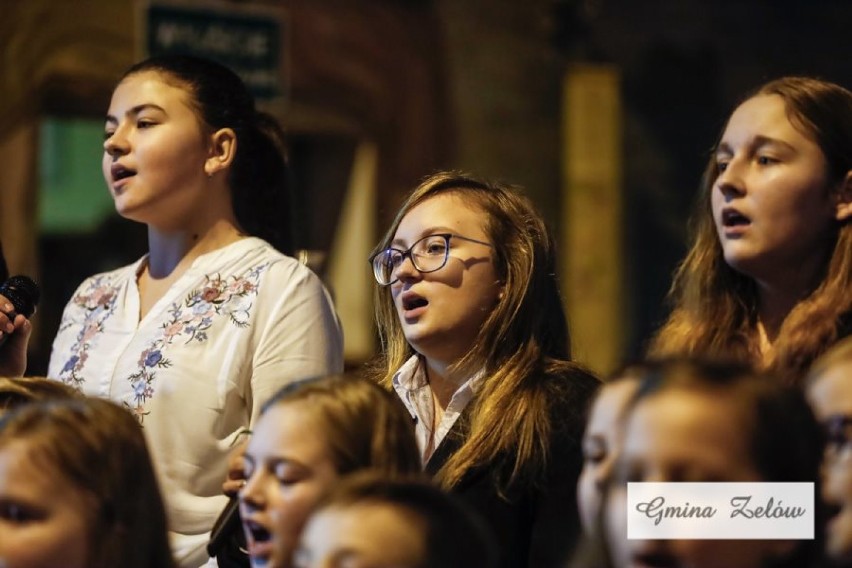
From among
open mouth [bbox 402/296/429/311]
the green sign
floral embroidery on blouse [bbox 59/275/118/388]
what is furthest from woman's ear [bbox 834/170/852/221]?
the green sign

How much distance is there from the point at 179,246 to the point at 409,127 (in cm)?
364

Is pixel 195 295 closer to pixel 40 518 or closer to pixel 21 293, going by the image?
pixel 21 293

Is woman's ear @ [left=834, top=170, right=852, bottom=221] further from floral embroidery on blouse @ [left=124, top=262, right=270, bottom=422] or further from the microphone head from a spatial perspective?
the microphone head

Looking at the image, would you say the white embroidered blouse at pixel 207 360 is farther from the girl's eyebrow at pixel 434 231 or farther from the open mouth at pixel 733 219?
the open mouth at pixel 733 219

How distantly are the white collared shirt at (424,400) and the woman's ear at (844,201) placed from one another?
2.35ft

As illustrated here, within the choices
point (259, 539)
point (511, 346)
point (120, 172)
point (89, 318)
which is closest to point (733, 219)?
point (511, 346)

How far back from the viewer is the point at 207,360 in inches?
110

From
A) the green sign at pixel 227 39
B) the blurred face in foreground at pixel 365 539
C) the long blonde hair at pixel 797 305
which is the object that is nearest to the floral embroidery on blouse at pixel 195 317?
the long blonde hair at pixel 797 305

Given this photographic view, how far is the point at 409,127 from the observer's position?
21.6ft

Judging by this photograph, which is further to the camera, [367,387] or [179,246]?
[179,246]

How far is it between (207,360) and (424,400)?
17.4 inches

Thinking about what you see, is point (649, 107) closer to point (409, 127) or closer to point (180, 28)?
point (409, 127)

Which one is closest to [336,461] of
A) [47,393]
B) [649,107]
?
[47,393]

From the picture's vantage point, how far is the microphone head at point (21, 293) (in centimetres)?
276
